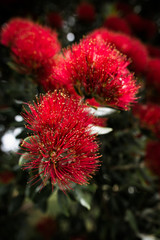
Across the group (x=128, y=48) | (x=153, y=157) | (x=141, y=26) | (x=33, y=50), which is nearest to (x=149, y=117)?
(x=153, y=157)

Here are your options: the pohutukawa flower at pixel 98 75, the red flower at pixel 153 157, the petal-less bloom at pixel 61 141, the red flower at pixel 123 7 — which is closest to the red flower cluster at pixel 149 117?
the red flower at pixel 153 157

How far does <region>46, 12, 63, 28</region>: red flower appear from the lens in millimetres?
1996

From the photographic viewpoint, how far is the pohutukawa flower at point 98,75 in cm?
79

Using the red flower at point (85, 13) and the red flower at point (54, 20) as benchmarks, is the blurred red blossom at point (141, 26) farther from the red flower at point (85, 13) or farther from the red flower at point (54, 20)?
the red flower at point (54, 20)

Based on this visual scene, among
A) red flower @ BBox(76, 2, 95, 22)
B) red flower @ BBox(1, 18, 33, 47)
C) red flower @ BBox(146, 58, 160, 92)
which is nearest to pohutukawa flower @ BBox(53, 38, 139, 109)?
red flower @ BBox(1, 18, 33, 47)

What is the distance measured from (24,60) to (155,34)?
6.01ft

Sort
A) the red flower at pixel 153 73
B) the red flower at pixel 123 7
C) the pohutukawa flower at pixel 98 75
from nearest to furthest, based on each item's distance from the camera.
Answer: the pohutukawa flower at pixel 98 75, the red flower at pixel 153 73, the red flower at pixel 123 7

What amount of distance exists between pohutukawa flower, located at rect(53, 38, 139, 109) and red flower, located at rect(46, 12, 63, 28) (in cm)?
130

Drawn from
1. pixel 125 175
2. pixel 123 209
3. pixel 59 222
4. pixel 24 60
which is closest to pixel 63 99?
pixel 24 60

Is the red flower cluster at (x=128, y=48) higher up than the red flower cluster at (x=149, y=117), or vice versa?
the red flower cluster at (x=128, y=48)

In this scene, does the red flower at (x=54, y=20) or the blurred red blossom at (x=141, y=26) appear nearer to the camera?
the red flower at (x=54, y=20)

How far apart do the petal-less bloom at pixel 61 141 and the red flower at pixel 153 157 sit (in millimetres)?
891

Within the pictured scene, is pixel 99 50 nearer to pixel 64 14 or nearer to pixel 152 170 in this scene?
pixel 152 170

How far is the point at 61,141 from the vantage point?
0.69 metres
